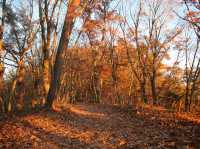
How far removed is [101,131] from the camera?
386 inches

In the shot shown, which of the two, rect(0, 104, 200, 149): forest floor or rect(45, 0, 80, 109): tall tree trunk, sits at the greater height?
rect(45, 0, 80, 109): tall tree trunk

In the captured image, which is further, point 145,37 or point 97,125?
point 145,37

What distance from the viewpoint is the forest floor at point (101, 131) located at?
788cm

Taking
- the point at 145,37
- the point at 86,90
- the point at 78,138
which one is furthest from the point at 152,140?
the point at 86,90

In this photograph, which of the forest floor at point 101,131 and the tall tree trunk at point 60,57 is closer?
the forest floor at point 101,131

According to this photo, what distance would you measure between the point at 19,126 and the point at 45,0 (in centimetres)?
901

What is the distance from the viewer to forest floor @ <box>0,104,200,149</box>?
7879 mm

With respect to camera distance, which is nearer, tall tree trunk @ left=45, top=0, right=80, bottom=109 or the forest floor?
the forest floor

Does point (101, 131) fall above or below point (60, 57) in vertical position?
below

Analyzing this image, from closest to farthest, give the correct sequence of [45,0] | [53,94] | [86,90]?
1. [53,94]
2. [45,0]
3. [86,90]

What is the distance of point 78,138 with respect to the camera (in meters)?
8.88

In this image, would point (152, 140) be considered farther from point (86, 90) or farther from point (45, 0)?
point (86, 90)

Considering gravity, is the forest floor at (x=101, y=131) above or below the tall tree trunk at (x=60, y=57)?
below

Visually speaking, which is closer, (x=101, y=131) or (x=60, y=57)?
(x=101, y=131)
